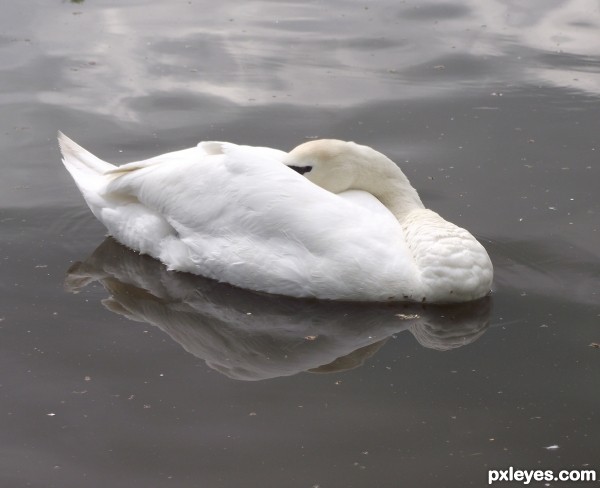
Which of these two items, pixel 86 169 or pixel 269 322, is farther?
pixel 86 169

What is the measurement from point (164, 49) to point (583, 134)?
13.3ft

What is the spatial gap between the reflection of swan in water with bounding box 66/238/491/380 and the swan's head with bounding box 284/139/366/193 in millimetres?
891

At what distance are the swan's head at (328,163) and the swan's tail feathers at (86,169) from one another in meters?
1.35

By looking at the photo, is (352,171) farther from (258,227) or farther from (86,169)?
(86,169)

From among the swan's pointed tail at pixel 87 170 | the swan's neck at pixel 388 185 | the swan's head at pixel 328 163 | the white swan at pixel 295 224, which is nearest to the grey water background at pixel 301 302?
the white swan at pixel 295 224

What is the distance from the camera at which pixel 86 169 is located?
8477 millimetres

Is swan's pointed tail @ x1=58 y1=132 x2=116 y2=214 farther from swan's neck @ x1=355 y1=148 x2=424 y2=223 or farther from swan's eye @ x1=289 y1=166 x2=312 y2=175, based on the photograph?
swan's neck @ x1=355 y1=148 x2=424 y2=223

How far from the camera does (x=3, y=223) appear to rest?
8.28 metres

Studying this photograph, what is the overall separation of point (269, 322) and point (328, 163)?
1.21 m

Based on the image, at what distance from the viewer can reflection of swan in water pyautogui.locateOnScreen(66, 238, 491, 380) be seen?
6.69m

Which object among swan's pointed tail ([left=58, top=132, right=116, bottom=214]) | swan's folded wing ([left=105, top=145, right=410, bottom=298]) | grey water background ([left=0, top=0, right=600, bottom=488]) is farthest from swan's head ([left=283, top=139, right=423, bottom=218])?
swan's pointed tail ([left=58, top=132, right=116, bottom=214])

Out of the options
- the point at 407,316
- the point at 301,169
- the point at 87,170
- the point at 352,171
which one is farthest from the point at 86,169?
the point at 407,316

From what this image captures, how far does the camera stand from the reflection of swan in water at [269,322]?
263 inches

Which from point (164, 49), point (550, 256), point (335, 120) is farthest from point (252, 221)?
point (164, 49)
